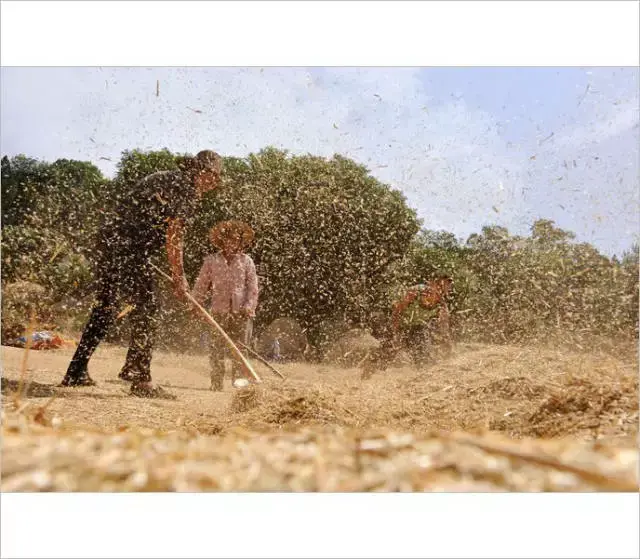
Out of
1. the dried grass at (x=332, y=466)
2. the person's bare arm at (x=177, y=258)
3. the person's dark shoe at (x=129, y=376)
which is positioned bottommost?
the dried grass at (x=332, y=466)

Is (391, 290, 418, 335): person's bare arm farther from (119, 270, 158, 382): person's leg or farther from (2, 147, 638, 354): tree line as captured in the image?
(119, 270, 158, 382): person's leg

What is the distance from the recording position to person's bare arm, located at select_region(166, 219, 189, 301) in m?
4.91

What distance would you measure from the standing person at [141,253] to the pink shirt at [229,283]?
13 centimetres

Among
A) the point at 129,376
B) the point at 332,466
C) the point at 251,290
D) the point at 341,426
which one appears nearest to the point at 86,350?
the point at 129,376

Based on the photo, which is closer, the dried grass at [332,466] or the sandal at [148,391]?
the dried grass at [332,466]

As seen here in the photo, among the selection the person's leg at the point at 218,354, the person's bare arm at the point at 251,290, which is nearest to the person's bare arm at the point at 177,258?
the person's leg at the point at 218,354

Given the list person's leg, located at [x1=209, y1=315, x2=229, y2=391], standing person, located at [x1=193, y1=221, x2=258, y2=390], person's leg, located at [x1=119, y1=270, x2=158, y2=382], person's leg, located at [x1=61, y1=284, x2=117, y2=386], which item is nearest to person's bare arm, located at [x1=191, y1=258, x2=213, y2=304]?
standing person, located at [x1=193, y1=221, x2=258, y2=390]

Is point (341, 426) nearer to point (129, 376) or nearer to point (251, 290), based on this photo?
point (251, 290)

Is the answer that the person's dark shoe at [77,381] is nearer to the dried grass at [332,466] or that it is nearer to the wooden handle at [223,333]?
the wooden handle at [223,333]

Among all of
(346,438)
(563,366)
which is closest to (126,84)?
(346,438)

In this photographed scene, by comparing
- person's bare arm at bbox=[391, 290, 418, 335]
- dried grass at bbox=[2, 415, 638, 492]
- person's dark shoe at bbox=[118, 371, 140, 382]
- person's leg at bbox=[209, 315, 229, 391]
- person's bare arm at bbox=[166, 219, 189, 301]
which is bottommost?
dried grass at bbox=[2, 415, 638, 492]

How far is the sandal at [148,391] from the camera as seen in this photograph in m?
4.88

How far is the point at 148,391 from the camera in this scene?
4.91 m

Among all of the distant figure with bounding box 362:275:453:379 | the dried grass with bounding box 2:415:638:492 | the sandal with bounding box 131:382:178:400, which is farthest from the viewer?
the distant figure with bounding box 362:275:453:379
